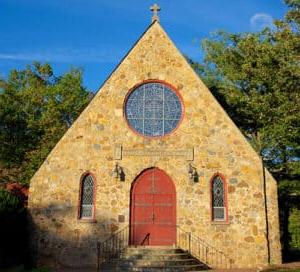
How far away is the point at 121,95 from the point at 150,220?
5462mm

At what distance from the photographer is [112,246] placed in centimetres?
1583

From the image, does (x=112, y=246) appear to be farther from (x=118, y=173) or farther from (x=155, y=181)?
(x=155, y=181)

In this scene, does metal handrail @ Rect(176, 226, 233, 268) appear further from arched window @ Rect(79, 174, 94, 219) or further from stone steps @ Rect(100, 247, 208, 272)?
arched window @ Rect(79, 174, 94, 219)

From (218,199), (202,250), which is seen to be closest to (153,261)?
(202,250)

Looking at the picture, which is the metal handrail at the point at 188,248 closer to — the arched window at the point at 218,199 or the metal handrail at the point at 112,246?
the metal handrail at the point at 112,246

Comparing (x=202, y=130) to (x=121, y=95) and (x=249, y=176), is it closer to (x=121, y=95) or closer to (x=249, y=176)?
(x=249, y=176)

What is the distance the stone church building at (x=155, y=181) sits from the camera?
15.9m

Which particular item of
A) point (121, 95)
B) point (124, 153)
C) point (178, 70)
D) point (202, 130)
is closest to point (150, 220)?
point (124, 153)

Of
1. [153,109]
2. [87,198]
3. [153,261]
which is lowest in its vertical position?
[153,261]

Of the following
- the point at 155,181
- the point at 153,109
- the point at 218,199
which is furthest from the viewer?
the point at 153,109

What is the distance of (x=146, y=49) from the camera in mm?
18016

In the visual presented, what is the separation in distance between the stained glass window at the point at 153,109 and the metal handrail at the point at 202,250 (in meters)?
4.41

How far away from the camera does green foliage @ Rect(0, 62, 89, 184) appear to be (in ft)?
77.6

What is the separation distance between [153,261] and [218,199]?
3.97 m
